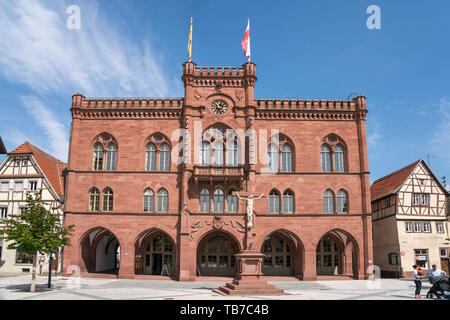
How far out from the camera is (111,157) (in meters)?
36.2

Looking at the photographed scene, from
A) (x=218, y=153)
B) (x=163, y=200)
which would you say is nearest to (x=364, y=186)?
(x=218, y=153)

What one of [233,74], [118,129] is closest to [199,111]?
[233,74]

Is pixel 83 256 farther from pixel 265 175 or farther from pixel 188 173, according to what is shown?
pixel 265 175

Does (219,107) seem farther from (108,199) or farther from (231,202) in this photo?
(108,199)

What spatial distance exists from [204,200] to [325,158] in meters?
11.6

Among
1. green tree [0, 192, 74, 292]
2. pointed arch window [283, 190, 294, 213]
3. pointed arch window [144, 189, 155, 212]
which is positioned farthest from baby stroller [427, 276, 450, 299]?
pointed arch window [144, 189, 155, 212]

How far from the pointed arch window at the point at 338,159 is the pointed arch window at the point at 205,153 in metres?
11.4

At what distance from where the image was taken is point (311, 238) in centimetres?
3416

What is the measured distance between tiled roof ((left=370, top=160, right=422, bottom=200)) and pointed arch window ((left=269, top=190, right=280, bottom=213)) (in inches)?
470

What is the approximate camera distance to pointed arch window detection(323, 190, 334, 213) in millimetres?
35188

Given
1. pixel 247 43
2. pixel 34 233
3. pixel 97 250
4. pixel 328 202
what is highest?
pixel 247 43

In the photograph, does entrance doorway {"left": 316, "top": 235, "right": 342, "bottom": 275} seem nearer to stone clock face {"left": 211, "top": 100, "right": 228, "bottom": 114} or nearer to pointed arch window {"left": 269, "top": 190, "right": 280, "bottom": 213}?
pointed arch window {"left": 269, "top": 190, "right": 280, "bottom": 213}

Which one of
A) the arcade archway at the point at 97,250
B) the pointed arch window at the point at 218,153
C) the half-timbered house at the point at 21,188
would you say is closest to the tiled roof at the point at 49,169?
the half-timbered house at the point at 21,188

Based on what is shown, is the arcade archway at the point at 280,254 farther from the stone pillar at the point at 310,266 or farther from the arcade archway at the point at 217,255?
the arcade archway at the point at 217,255
